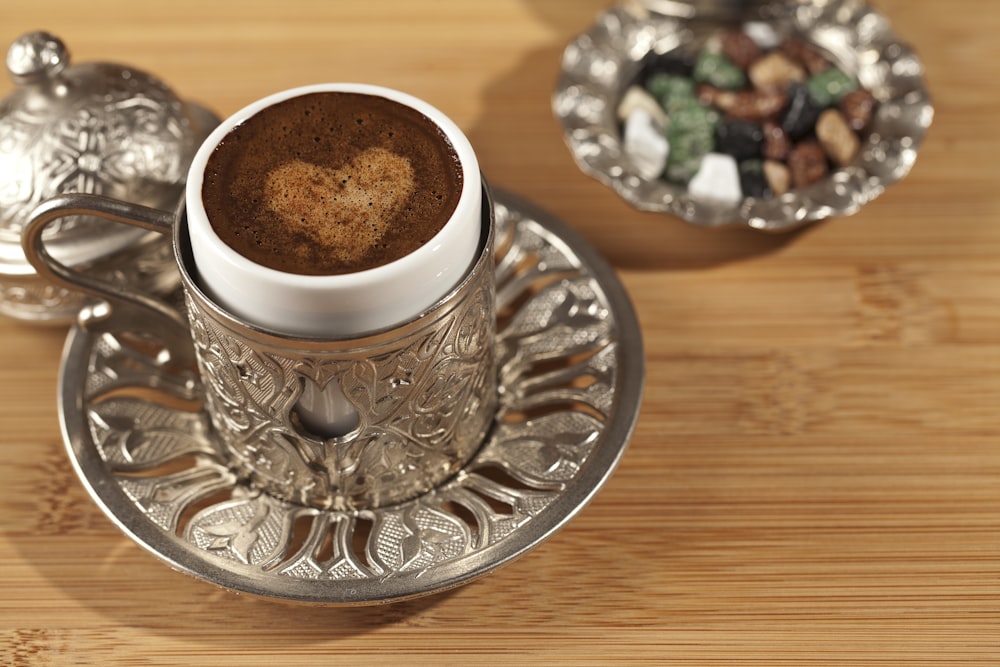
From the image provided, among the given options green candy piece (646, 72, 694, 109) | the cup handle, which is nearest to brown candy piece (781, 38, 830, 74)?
green candy piece (646, 72, 694, 109)

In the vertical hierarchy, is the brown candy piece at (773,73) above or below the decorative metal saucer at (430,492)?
above

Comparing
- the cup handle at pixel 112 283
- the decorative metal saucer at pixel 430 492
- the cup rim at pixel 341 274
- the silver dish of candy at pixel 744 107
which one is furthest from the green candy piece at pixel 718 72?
the cup handle at pixel 112 283

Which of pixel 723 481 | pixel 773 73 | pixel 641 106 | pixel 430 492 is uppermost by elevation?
pixel 773 73

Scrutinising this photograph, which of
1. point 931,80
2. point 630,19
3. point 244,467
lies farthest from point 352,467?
point 931,80

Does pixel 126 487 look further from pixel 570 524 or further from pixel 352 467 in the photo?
pixel 570 524

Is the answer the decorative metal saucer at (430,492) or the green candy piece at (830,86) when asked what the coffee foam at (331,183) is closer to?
the decorative metal saucer at (430,492)

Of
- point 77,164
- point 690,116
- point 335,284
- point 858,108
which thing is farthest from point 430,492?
point 858,108

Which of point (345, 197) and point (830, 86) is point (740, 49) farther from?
point (345, 197)
